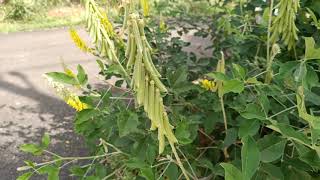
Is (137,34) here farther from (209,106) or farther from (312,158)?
(209,106)

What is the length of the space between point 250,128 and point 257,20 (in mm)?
1093

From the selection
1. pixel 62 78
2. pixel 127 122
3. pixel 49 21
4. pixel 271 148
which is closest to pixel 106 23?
pixel 62 78

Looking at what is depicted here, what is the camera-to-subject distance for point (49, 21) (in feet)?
27.9

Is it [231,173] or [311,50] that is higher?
[311,50]

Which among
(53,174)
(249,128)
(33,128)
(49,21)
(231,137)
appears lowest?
(33,128)

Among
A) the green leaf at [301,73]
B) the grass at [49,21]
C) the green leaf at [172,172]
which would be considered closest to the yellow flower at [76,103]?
the green leaf at [172,172]

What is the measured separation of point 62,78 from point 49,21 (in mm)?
7510

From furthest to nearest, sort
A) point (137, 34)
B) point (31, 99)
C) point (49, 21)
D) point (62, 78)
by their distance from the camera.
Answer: point (49, 21) < point (31, 99) < point (62, 78) < point (137, 34)

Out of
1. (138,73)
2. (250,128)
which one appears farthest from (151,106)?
(250,128)

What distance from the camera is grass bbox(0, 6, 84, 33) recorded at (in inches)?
313

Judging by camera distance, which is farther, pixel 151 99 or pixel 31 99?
pixel 31 99

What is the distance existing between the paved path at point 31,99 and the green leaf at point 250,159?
50.4 inches

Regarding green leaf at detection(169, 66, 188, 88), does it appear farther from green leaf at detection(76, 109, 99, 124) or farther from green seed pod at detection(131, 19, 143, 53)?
green seed pod at detection(131, 19, 143, 53)

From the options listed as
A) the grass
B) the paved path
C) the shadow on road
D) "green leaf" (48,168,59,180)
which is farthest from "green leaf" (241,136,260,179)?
the grass
